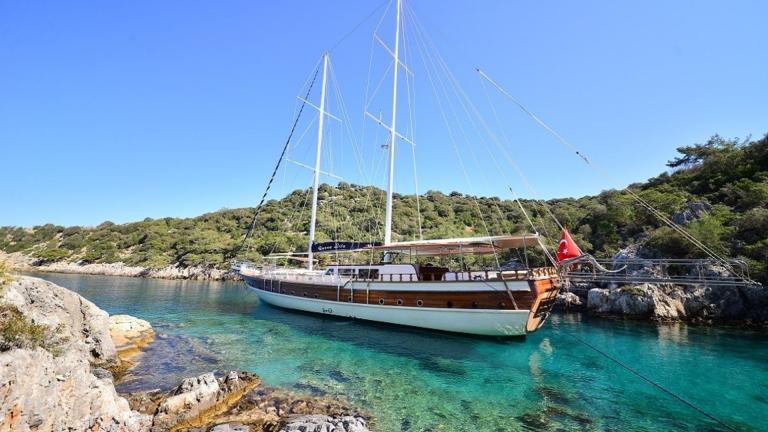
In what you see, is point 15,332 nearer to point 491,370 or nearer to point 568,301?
point 491,370

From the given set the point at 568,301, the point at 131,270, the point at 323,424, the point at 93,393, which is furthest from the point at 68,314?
the point at 131,270

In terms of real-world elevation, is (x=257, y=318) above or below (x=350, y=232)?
below

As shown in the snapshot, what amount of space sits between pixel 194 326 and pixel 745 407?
23.3 m

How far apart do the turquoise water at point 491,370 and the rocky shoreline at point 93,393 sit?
4.08 ft

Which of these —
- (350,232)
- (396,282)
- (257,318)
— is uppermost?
(350,232)

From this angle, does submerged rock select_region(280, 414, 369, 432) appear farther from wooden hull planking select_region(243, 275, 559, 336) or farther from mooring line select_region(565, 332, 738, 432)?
wooden hull planking select_region(243, 275, 559, 336)

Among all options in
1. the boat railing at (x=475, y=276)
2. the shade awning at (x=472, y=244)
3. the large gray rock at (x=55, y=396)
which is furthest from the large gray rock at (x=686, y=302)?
the large gray rock at (x=55, y=396)

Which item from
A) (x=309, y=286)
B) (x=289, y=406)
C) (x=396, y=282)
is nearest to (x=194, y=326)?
(x=309, y=286)

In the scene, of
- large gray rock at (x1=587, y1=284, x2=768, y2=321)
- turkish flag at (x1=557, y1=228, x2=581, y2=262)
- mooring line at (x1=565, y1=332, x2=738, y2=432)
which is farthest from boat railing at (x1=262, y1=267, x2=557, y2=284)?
large gray rock at (x1=587, y1=284, x2=768, y2=321)

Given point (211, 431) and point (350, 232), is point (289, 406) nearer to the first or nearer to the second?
point (211, 431)

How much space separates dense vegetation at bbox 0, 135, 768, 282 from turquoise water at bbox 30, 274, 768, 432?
7.61 metres

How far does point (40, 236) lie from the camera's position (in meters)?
83.6

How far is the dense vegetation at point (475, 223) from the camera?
26.7m

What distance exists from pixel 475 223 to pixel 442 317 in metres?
49.4
